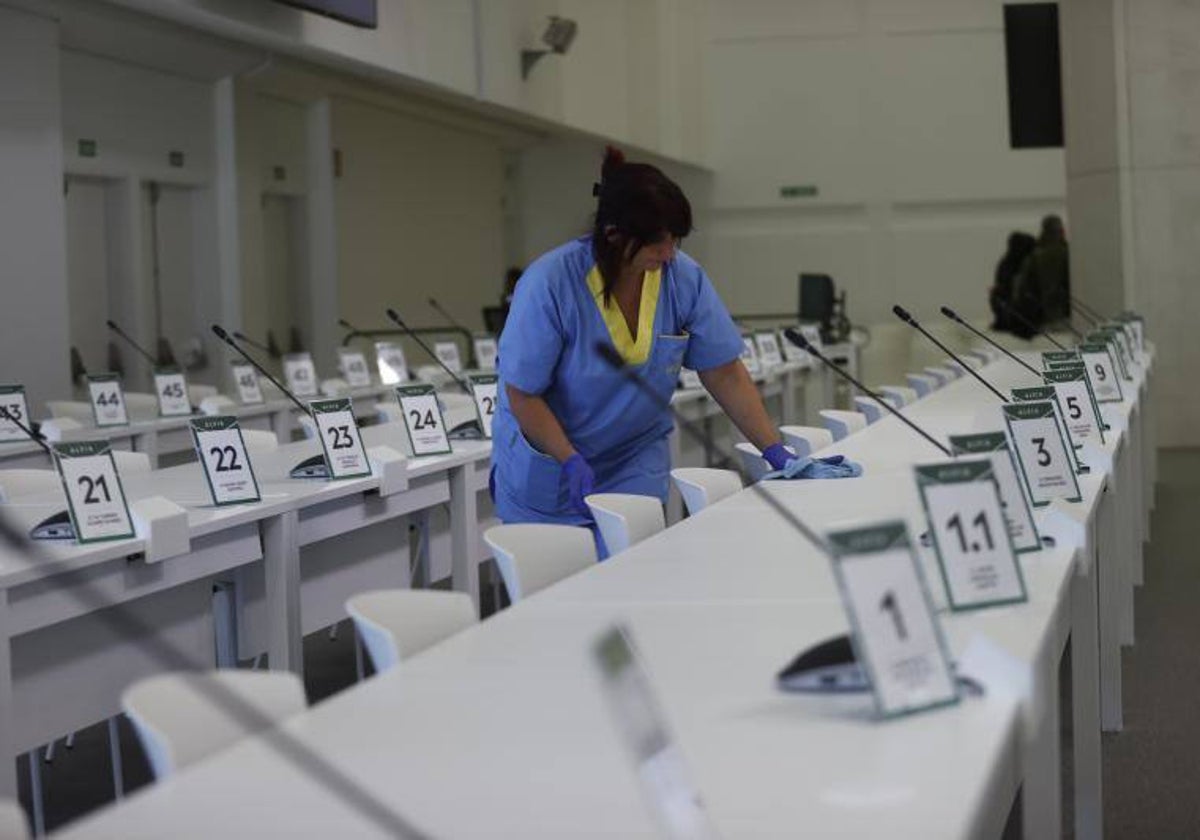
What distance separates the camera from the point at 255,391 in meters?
8.88

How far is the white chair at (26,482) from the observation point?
5.00 metres

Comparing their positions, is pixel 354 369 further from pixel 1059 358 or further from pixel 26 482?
pixel 26 482

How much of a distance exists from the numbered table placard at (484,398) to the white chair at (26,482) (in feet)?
4.96

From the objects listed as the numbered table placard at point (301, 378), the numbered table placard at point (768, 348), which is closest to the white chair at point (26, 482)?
the numbered table placard at point (301, 378)

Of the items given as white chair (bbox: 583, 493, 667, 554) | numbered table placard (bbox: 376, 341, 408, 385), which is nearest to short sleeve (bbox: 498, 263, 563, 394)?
white chair (bbox: 583, 493, 667, 554)

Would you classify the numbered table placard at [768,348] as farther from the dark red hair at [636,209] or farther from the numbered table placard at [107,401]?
the dark red hair at [636,209]

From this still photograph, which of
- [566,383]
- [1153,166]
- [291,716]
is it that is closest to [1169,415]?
[1153,166]

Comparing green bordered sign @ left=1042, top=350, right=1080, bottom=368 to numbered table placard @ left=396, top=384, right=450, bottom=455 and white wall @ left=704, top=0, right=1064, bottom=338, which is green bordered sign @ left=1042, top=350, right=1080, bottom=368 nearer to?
numbered table placard @ left=396, top=384, right=450, bottom=455

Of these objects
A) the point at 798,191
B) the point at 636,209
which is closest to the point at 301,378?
the point at 636,209

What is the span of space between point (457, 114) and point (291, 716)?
12.9 meters

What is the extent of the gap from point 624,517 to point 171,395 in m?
4.56

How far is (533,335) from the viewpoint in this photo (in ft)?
13.5

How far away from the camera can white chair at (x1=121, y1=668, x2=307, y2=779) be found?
6.70 ft

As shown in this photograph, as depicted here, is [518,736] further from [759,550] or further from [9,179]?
[9,179]
